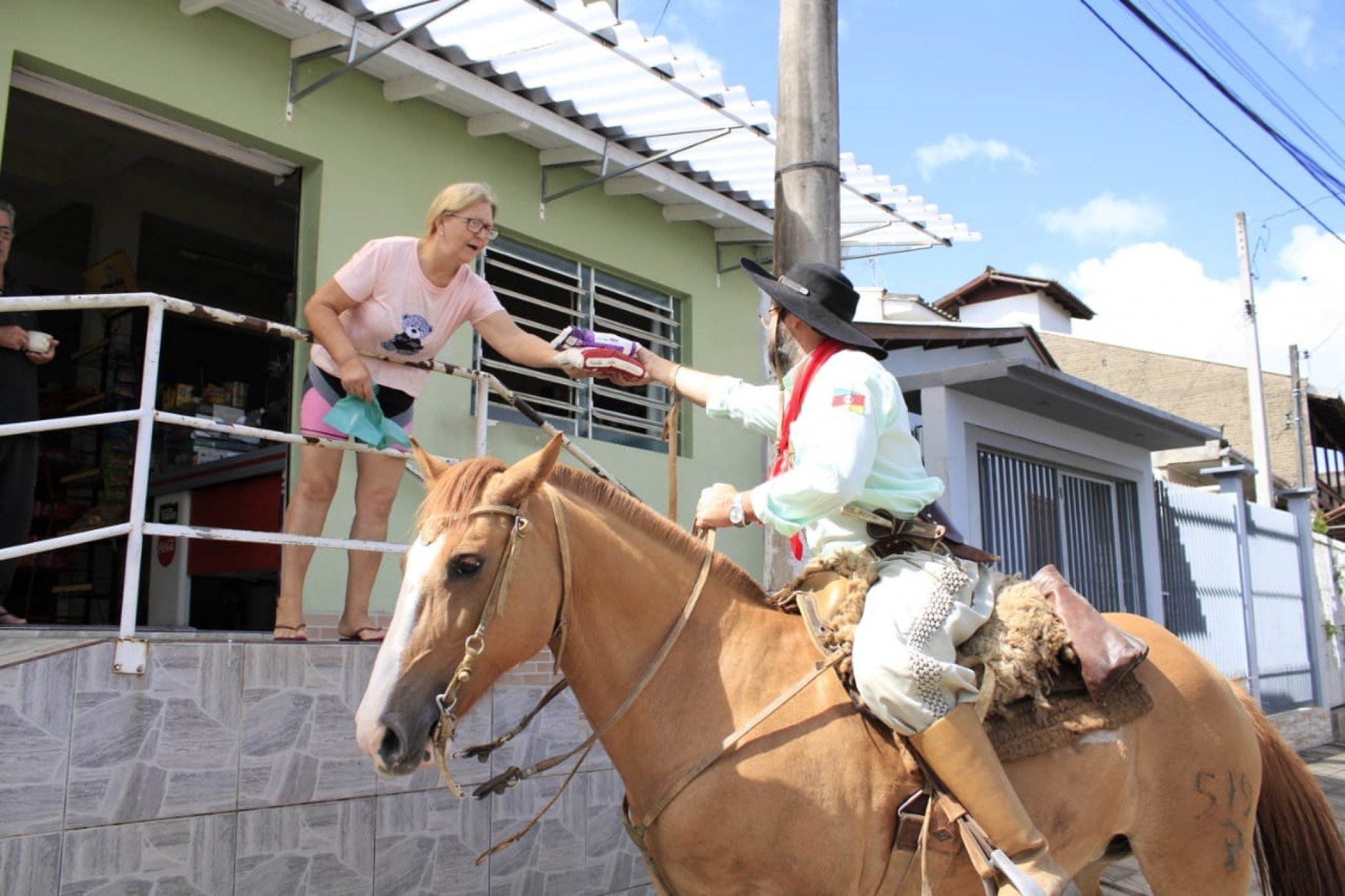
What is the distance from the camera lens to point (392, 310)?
4914mm

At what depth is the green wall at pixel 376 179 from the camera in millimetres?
5391

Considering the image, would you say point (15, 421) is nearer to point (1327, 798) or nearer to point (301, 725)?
point (301, 725)

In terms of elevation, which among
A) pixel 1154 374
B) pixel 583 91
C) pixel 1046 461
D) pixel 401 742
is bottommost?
pixel 401 742

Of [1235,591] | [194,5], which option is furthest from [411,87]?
[1235,591]

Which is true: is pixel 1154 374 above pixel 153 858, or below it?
above

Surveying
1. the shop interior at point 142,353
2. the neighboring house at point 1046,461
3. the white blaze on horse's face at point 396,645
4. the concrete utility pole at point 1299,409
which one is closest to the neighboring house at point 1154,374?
the concrete utility pole at point 1299,409

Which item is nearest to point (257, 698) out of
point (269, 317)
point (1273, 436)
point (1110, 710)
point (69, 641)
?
point (69, 641)

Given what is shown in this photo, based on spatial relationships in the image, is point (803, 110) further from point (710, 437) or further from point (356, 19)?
point (710, 437)

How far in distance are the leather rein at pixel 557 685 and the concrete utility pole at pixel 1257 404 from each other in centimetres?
1768

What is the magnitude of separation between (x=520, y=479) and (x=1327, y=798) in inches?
161

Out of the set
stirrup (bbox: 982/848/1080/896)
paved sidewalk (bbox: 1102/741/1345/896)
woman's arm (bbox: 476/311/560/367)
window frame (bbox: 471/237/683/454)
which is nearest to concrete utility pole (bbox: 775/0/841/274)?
woman's arm (bbox: 476/311/560/367)

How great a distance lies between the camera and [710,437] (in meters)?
8.55

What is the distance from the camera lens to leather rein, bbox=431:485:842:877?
2639mm

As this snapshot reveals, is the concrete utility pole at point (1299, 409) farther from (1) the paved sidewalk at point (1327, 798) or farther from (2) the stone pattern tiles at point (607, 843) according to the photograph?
(2) the stone pattern tiles at point (607, 843)
